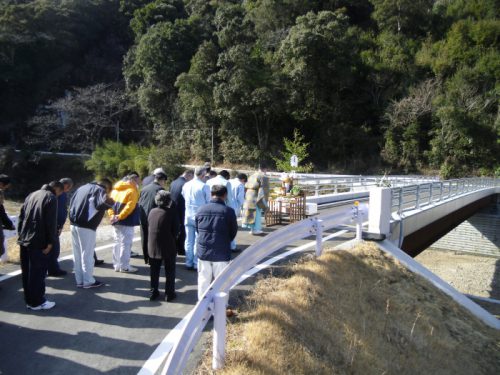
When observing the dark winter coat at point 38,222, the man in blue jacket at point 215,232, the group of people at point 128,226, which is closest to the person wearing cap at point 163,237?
the group of people at point 128,226

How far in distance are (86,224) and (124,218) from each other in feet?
2.57

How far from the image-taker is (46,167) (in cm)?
4425

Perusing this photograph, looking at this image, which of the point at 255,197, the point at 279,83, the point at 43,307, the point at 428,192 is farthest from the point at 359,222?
the point at 279,83

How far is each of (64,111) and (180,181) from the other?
134ft

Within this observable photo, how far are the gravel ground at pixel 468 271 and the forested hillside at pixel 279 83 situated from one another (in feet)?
38.3

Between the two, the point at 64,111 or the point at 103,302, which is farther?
the point at 64,111

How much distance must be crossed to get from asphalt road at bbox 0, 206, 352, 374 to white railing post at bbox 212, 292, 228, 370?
0.83 metres

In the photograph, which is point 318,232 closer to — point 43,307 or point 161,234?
point 161,234

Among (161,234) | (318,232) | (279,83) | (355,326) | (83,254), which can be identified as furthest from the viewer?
(279,83)

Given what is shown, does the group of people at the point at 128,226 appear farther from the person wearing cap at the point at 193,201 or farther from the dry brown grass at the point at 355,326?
the dry brown grass at the point at 355,326

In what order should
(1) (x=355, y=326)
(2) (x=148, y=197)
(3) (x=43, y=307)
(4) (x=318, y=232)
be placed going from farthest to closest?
Result: (4) (x=318, y=232) < (2) (x=148, y=197) < (1) (x=355, y=326) < (3) (x=43, y=307)

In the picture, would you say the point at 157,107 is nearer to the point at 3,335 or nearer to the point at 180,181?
the point at 180,181

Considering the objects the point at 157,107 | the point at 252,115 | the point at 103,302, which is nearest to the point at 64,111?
the point at 157,107

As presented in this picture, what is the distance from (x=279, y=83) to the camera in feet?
120
